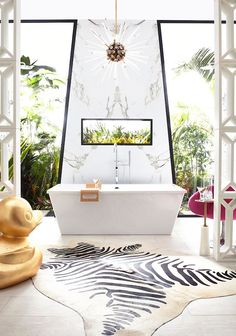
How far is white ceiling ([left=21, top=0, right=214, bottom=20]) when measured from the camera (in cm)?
521

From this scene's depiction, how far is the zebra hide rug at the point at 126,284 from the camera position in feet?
8.27

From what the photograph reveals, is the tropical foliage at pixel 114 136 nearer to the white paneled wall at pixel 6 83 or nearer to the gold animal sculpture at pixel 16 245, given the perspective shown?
the white paneled wall at pixel 6 83

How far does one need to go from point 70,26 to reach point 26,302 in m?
4.60

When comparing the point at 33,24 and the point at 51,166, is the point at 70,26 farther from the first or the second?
the point at 51,166

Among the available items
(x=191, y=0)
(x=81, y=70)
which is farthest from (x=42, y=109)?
(x=191, y=0)

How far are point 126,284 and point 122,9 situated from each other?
13.3 feet

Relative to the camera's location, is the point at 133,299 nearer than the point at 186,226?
Yes

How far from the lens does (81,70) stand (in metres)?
6.01

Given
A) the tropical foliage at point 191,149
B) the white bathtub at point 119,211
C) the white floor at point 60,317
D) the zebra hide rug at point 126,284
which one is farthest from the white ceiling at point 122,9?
the white floor at point 60,317

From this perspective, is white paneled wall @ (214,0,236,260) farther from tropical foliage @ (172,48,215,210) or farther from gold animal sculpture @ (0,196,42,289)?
tropical foliage @ (172,48,215,210)

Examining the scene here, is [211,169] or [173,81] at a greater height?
[173,81]

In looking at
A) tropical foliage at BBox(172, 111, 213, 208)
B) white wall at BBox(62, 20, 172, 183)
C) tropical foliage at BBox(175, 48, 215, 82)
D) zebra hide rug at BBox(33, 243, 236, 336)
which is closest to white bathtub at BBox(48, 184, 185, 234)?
zebra hide rug at BBox(33, 243, 236, 336)

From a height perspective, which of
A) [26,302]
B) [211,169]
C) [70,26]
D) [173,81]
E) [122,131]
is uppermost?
[70,26]

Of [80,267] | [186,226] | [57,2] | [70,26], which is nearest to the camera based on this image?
[80,267]
